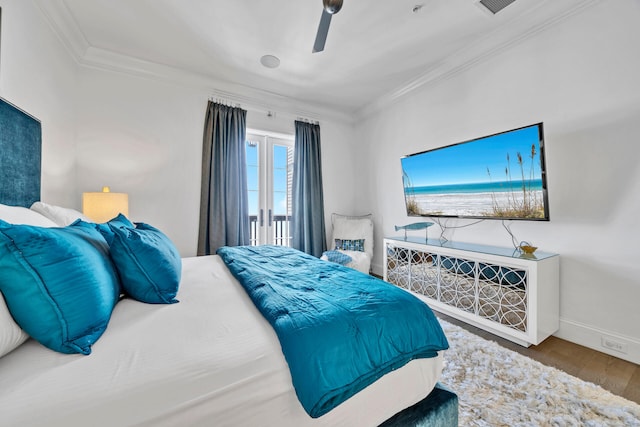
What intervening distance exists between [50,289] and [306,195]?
323 centimetres

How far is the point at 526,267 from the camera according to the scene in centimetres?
194

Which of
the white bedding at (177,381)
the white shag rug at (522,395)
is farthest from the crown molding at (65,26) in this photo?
the white shag rug at (522,395)

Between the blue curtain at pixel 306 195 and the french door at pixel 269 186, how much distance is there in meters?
0.15

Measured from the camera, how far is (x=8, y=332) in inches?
27.6

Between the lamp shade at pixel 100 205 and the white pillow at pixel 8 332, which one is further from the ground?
the lamp shade at pixel 100 205

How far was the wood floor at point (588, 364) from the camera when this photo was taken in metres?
1.55

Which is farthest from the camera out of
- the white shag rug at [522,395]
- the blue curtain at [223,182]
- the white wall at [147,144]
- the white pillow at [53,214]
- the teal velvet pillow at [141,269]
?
the blue curtain at [223,182]

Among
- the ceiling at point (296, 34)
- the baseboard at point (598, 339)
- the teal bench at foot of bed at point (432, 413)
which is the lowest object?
the baseboard at point (598, 339)

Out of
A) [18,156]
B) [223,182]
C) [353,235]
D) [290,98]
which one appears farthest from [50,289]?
[290,98]

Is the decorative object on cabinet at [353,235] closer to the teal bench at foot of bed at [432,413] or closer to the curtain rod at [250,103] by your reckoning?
the curtain rod at [250,103]

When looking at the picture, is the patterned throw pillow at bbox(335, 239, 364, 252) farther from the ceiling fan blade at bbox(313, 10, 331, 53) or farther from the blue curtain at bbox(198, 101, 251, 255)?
the ceiling fan blade at bbox(313, 10, 331, 53)

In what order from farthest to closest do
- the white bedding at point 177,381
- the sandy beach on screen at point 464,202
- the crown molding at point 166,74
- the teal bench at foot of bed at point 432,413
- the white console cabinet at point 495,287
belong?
the sandy beach on screen at point 464,202, the crown molding at point 166,74, the white console cabinet at point 495,287, the teal bench at foot of bed at point 432,413, the white bedding at point 177,381

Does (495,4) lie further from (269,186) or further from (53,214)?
(53,214)

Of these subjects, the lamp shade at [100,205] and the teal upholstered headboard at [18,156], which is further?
the lamp shade at [100,205]
